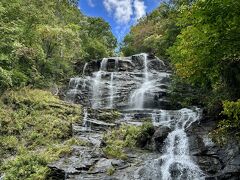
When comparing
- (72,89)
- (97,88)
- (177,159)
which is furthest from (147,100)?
(177,159)

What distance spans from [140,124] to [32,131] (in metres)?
5.81

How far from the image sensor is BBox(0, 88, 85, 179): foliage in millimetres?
14742

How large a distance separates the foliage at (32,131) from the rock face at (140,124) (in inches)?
27.6

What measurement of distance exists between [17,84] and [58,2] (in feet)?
57.6

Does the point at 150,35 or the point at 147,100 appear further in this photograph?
the point at 150,35

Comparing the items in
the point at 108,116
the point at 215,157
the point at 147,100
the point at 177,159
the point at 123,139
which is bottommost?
the point at 177,159

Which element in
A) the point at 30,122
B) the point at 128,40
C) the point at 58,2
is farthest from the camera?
the point at 128,40

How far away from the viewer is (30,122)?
19.4m

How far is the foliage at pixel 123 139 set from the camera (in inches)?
609

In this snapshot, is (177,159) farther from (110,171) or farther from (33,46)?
(33,46)

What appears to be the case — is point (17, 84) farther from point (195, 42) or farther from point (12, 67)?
point (195, 42)

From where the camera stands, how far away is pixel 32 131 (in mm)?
18562

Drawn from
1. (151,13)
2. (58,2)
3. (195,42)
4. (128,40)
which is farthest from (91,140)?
(151,13)

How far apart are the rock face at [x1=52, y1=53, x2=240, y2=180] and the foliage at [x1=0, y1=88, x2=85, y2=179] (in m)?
0.70
